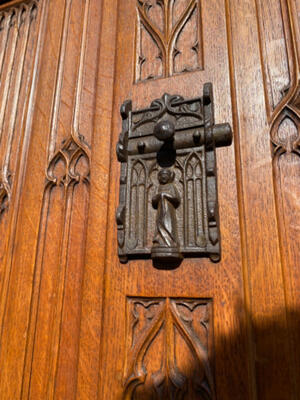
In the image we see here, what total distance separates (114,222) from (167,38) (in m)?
0.49

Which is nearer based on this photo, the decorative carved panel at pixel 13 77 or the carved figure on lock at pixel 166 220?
the carved figure on lock at pixel 166 220

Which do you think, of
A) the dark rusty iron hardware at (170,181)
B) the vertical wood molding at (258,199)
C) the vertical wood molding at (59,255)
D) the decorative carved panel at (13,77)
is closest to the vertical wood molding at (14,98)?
the decorative carved panel at (13,77)

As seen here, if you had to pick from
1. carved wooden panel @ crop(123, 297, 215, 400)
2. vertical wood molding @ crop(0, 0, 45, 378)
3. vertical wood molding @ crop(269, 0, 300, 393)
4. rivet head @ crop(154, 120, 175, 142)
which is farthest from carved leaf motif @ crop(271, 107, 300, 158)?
vertical wood molding @ crop(0, 0, 45, 378)

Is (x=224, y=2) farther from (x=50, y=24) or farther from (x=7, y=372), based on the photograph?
(x=7, y=372)

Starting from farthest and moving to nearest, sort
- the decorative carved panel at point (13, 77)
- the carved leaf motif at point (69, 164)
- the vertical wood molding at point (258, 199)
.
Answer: the decorative carved panel at point (13, 77), the carved leaf motif at point (69, 164), the vertical wood molding at point (258, 199)

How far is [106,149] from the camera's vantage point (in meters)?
0.72

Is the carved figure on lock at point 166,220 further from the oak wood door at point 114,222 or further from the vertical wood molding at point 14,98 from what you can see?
the vertical wood molding at point 14,98

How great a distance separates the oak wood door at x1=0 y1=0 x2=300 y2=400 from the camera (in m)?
0.53

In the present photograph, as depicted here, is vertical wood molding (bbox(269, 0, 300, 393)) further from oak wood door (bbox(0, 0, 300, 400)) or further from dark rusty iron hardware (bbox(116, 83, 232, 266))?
dark rusty iron hardware (bbox(116, 83, 232, 266))

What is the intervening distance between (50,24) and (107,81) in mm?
341

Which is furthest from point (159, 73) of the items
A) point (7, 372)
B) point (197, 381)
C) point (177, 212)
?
point (7, 372)

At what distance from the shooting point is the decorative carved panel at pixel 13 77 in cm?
84

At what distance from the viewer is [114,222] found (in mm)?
661

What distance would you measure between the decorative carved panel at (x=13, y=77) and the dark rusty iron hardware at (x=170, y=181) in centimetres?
39
